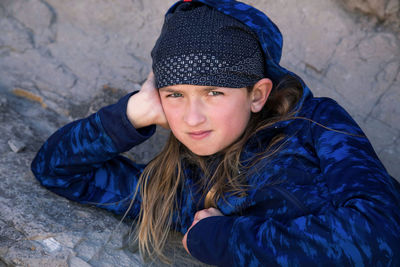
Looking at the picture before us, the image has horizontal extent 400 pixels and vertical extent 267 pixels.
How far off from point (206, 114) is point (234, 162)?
0.23 meters

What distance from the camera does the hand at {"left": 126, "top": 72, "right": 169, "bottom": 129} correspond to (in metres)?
1.54

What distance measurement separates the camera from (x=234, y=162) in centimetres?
151

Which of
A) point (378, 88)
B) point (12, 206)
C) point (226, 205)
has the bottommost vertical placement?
point (12, 206)

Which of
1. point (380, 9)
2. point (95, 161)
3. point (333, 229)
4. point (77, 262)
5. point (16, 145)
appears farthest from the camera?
A: point (380, 9)

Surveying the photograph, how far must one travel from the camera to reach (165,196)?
1578mm

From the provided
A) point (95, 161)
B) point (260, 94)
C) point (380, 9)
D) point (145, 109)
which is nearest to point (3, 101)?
point (95, 161)

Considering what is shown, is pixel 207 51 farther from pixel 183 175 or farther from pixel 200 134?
pixel 183 175

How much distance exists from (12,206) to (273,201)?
922 mm

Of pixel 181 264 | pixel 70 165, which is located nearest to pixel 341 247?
pixel 181 264

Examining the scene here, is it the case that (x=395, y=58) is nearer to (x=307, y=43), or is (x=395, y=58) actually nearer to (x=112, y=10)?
(x=307, y=43)

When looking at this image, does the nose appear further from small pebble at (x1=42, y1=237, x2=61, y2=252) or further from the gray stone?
the gray stone

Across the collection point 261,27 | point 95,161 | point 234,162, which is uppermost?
point 261,27

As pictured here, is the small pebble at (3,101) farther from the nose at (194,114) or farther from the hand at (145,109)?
the nose at (194,114)

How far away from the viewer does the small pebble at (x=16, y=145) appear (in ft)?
5.89
